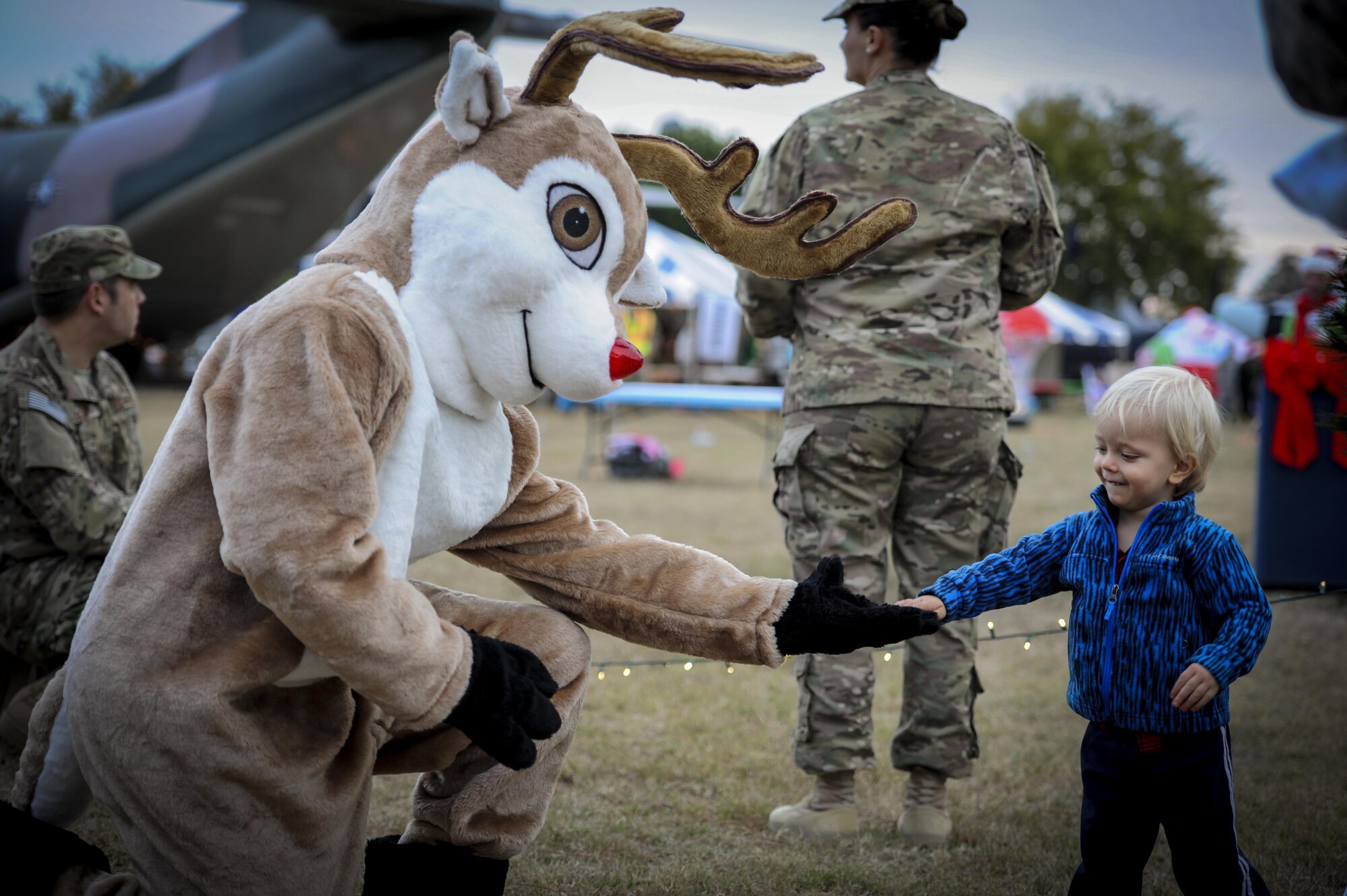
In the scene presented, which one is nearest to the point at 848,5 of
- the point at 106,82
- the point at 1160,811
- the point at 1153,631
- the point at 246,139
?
the point at 1153,631

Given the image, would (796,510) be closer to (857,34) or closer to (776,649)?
(776,649)

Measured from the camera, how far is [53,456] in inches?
111

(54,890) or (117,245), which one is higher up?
(117,245)

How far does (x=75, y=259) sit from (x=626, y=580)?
2.11 metres

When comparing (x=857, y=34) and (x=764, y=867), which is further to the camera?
(x=857, y=34)

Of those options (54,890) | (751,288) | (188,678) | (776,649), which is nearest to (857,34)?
(751,288)

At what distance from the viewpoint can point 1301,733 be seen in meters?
3.61

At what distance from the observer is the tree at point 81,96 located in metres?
10.4

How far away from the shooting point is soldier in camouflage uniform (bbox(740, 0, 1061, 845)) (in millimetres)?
2732

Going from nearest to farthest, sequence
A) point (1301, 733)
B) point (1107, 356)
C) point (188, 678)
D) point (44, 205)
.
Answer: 1. point (188, 678)
2. point (1301, 733)
3. point (44, 205)
4. point (1107, 356)

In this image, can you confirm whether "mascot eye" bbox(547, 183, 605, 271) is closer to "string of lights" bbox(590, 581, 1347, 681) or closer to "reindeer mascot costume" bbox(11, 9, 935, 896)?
"reindeer mascot costume" bbox(11, 9, 935, 896)

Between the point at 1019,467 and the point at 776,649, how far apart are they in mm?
1271

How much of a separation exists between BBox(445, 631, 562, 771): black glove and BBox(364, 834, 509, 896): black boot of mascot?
321 millimetres

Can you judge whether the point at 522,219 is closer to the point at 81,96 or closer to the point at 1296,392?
the point at 1296,392
